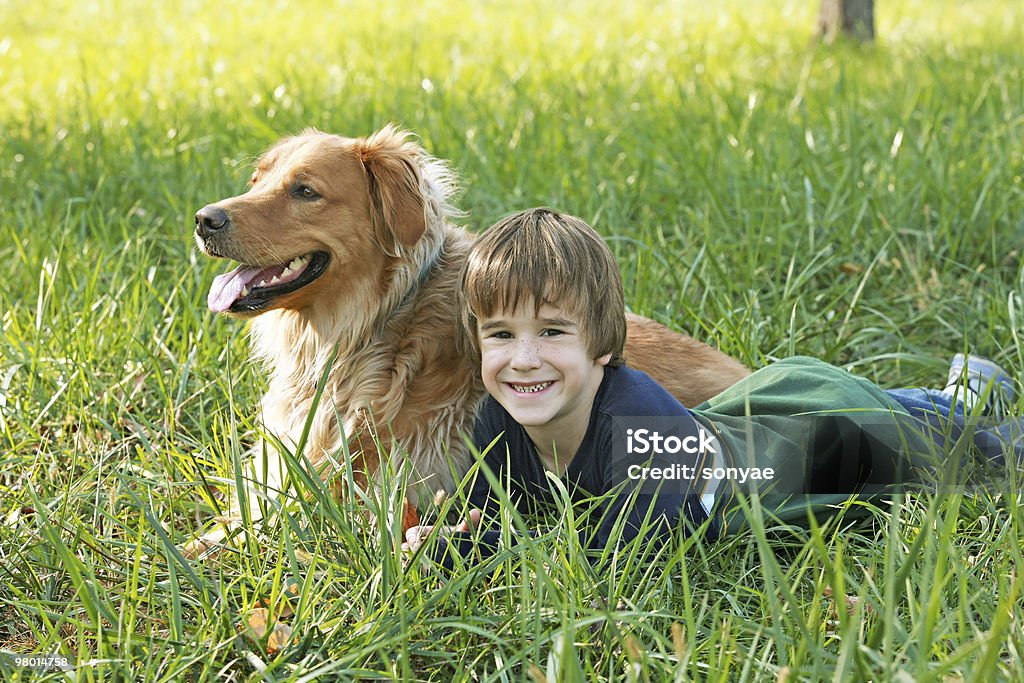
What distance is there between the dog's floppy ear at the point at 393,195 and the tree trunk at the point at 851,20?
6717 millimetres

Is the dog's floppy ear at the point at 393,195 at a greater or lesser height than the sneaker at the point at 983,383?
greater

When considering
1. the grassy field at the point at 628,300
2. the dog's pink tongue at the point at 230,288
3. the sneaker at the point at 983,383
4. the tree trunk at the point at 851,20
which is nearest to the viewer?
the grassy field at the point at 628,300

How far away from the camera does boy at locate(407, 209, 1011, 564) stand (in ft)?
9.08

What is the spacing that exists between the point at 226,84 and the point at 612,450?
5.74m

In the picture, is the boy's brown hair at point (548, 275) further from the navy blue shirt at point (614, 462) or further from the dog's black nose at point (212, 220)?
the dog's black nose at point (212, 220)

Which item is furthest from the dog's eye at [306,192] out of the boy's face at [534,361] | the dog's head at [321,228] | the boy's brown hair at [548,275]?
the boy's face at [534,361]

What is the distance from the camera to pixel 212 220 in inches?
117

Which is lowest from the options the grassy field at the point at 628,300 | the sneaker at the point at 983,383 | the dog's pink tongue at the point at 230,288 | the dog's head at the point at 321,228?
the sneaker at the point at 983,383

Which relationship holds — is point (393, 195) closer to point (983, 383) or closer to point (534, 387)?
point (534, 387)

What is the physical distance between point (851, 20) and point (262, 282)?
24.0ft

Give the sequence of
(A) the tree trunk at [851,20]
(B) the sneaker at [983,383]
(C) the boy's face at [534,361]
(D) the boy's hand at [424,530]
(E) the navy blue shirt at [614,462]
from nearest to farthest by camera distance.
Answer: (D) the boy's hand at [424,530] → (E) the navy blue shirt at [614,462] → (C) the boy's face at [534,361] → (B) the sneaker at [983,383] → (A) the tree trunk at [851,20]

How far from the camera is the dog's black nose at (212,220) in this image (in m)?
2.96

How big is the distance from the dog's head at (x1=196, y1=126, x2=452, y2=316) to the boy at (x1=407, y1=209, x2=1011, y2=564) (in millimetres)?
338
